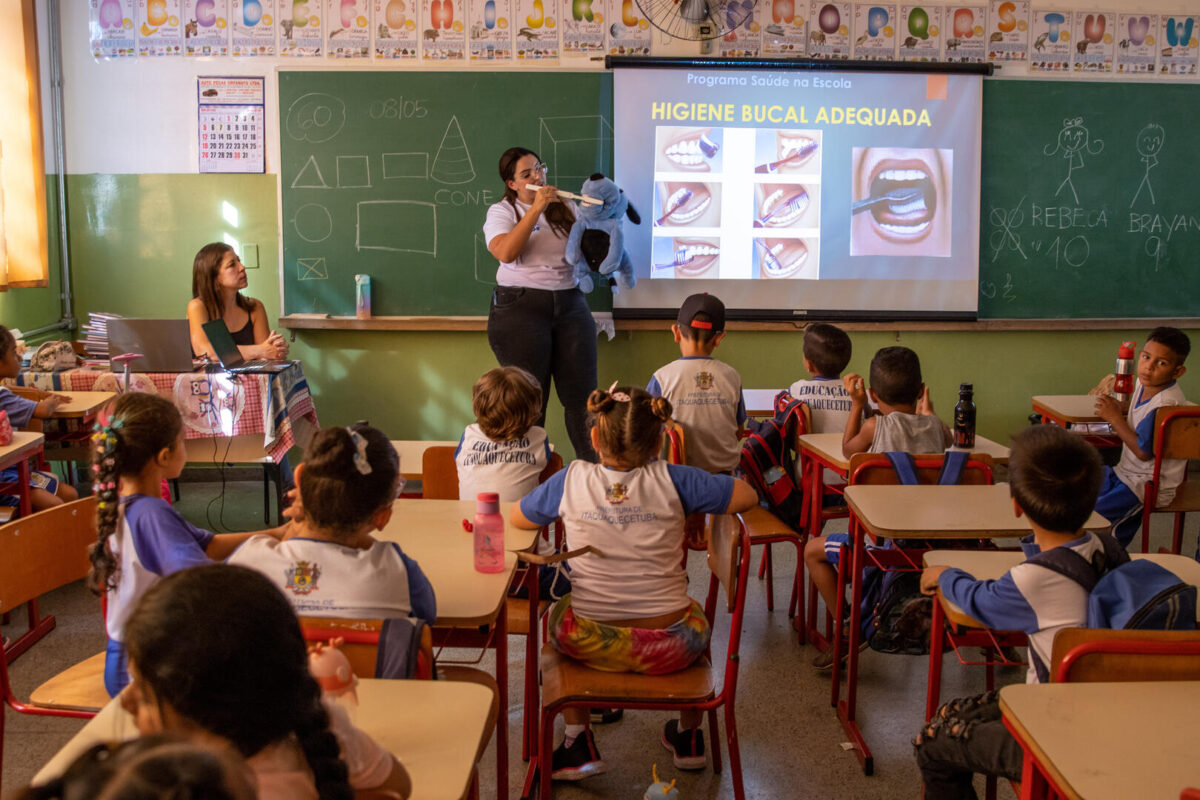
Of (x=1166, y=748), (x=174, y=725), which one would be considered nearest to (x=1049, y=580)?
(x=1166, y=748)

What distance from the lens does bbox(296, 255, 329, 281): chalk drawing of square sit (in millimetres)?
5082

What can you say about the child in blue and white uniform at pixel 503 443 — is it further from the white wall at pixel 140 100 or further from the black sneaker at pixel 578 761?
the white wall at pixel 140 100

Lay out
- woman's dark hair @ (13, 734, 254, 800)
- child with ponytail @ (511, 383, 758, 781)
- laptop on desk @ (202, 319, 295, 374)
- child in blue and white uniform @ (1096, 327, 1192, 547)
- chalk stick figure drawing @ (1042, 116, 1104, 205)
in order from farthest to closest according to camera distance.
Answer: chalk stick figure drawing @ (1042, 116, 1104, 205)
laptop on desk @ (202, 319, 295, 374)
child in blue and white uniform @ (1096, 327, 1192, 547)
child with ponytail @ (511, 383, 758, 781)
woman's dark hair @ (13, 734, 254, 800)

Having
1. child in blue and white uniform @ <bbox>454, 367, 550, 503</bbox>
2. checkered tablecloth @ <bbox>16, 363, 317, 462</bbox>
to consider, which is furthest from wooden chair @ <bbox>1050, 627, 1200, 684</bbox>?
checkered tablecloth @ <bbox>16, 363, 317, 462</bbox>

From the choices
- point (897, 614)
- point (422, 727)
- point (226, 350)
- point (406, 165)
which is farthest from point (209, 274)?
point (422, 727)

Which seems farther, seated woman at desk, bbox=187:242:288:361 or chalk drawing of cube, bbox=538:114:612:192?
chalk drawing of cube, bbox=538:114:612:192

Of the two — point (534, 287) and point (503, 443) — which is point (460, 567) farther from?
point (534, 287)

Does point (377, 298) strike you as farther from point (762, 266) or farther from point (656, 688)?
point (656, 688)

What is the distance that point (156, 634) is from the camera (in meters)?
1.04

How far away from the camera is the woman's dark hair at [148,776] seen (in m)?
0.67

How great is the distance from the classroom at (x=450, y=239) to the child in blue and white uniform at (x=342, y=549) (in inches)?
124

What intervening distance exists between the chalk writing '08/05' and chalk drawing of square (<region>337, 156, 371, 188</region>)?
0.75ft

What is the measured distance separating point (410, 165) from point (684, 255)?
1.45 meters

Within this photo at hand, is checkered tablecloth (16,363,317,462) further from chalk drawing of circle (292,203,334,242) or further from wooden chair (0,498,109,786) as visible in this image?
wooden chair (0,498,109,786)
